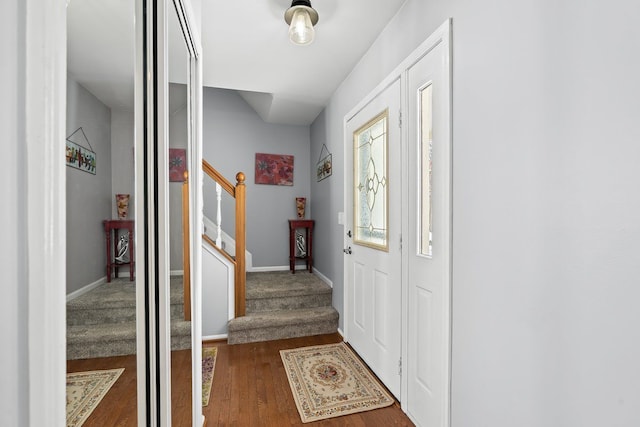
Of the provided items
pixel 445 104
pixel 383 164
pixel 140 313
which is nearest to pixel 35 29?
pixel 140 313

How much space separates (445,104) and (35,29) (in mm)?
1554

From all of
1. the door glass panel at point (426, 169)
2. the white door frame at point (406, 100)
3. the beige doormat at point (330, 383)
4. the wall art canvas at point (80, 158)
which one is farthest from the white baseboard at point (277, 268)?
the wall art canvas at point (80, 158)

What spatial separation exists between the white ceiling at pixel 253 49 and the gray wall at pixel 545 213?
0.77m

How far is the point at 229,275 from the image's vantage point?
302cm

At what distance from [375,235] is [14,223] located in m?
2.24

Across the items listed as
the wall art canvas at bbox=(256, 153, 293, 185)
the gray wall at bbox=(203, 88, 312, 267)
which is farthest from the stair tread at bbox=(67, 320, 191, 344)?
the wall art canvas at bbox=(256, 153, 293, 185)

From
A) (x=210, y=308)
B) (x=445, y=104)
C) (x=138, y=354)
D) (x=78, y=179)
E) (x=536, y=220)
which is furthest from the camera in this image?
(x=210, y=308)

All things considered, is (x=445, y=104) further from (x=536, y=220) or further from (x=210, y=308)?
(x=210, y=308)

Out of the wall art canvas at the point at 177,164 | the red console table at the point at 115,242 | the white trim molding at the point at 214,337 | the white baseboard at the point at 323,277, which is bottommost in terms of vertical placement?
the white trim molding at the point at 214,337

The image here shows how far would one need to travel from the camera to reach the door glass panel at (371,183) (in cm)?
227

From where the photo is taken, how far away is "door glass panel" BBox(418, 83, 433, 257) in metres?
1.72

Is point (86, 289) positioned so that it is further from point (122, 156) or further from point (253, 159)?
point (253, 159)

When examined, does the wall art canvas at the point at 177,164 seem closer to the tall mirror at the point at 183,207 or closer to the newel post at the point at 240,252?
the tall mirror at the point at 183,207

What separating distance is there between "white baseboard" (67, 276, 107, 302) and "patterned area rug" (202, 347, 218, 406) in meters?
1.81
